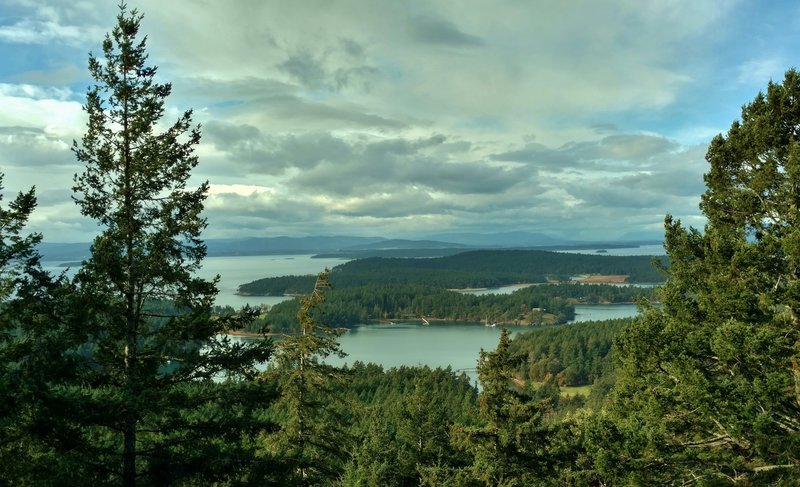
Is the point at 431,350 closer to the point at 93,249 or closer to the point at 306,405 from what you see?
the point at 306,405

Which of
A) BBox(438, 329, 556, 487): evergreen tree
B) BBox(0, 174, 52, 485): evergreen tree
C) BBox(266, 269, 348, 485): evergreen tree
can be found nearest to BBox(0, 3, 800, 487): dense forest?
BBox(0, 174, 52, 485): evergreen tree

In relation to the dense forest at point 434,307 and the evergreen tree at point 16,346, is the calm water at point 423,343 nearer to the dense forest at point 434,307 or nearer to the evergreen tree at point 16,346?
the dense forest at point 434,307

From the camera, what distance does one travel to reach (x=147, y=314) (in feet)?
24.5

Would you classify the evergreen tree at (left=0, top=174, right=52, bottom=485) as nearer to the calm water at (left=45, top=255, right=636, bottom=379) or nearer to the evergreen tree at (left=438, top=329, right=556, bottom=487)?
the evergreen tree at (left=438, top=329, right=556, bottom=487)

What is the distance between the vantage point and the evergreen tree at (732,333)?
7082 millimetres

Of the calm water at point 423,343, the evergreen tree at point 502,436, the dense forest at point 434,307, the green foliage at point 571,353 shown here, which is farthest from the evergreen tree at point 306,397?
the dense forest at point 434,307

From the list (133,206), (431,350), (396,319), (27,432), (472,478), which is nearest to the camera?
(27,432)

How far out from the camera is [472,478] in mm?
11094

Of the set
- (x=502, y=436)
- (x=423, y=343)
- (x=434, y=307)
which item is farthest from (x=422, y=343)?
(x=502, y=436)

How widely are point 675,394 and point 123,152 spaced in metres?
8.94

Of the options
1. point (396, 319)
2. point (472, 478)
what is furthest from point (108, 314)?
point (396, 319)

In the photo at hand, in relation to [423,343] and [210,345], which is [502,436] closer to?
[210,345]

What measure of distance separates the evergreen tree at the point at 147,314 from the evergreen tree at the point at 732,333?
5.90 metres

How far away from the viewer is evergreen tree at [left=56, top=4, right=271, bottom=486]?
6.94 metres
